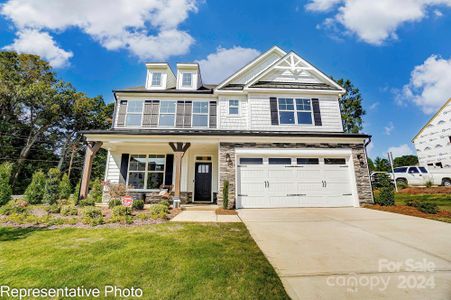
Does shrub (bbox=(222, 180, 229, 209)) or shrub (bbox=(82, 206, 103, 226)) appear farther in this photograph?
shrub (bbox=(222, 180, 229, 209))

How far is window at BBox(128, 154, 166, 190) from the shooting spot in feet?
37.6

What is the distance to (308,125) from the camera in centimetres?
1115

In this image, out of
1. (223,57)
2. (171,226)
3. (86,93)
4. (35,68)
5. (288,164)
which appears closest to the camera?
(171,226)

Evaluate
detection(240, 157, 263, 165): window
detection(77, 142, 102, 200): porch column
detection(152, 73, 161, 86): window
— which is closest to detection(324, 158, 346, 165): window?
detection(240, 157, 263, 165): window

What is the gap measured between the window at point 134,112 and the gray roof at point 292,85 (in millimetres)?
7165

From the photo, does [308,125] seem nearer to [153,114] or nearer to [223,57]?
[223,57]

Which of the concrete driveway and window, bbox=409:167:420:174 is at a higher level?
window, bbox=409:167:420:174

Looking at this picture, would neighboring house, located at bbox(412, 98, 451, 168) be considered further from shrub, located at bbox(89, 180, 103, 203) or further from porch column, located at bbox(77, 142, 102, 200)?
shrub, located at bbox(89, 180, 103, 203)

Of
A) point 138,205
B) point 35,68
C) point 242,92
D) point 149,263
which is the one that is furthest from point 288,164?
point 35,68

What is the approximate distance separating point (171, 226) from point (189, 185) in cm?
569

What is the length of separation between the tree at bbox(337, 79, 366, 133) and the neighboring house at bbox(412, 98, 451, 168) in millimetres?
7870

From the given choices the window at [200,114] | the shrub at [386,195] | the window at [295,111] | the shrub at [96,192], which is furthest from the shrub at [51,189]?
the shrub at [386,195]

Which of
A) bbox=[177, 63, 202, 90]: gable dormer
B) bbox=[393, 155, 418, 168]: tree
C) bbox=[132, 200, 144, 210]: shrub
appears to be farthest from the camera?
bbox=[393, 155, 418, 168]: tree

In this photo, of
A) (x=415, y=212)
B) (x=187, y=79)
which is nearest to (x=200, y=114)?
(x=187, y=79)
